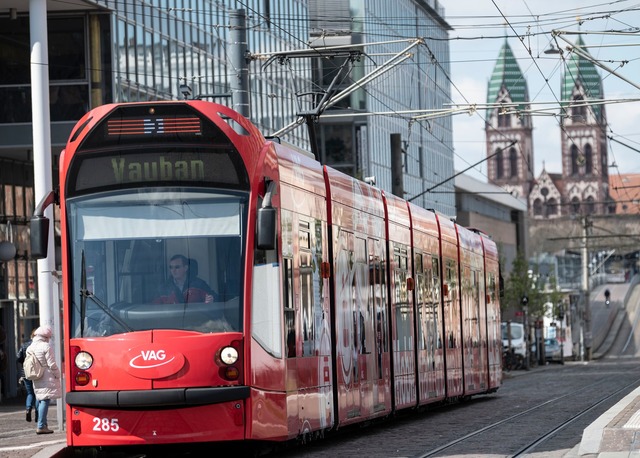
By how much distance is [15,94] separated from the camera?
3509 centimetres

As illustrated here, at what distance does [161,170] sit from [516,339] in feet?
203

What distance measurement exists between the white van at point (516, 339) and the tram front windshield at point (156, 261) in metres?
57.6

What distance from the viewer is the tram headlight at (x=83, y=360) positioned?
13.5 m

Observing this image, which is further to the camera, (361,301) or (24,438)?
(24,438)

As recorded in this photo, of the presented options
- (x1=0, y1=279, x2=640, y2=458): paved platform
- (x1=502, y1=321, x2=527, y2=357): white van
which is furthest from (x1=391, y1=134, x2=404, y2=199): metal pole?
(x1=502, y1=321, x2=527, y2=357): white van

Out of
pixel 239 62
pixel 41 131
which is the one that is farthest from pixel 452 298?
pixel 41 131

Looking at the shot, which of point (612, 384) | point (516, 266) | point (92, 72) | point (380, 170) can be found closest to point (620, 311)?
point (516, 266)

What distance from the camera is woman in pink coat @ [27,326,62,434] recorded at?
2036 cm

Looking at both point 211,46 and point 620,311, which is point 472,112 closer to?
point 211,46

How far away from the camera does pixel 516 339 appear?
7425 centimetres

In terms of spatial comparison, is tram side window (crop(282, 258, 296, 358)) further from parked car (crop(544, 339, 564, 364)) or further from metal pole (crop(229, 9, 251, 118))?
parked car (crop(544, 339, 564, 364))

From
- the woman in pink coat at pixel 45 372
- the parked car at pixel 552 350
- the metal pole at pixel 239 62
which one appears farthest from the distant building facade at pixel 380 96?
the woman in pink coat at pixel 45 372

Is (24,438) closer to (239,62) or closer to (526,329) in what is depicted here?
(239,62)

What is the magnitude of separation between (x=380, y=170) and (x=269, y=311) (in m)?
51.8
